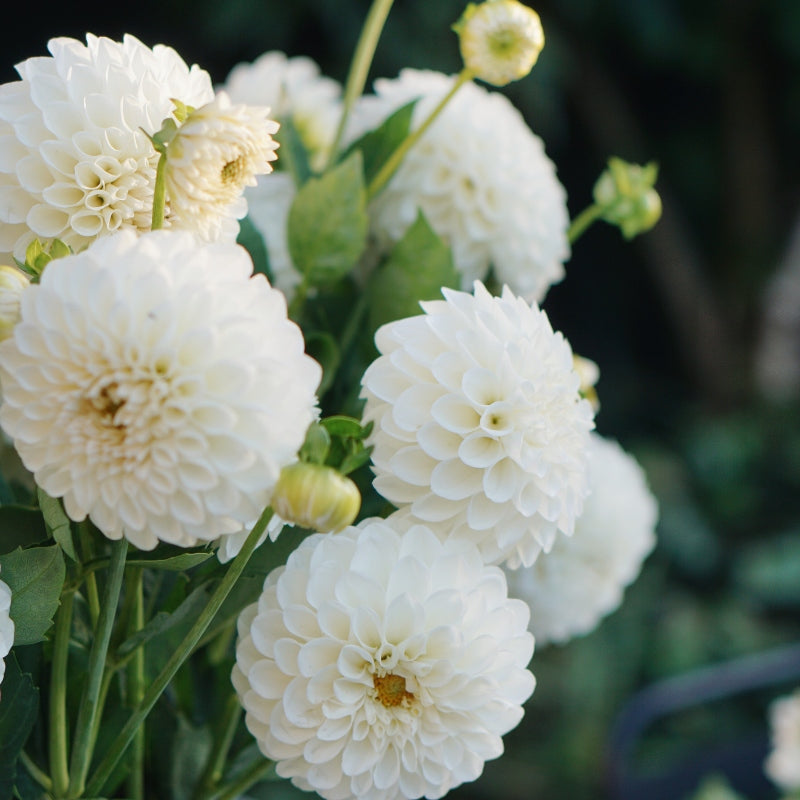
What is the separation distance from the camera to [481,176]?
372 mm

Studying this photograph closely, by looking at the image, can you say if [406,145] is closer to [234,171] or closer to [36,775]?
[234,171]

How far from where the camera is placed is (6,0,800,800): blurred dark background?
121 cm

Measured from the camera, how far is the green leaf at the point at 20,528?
0.25 m

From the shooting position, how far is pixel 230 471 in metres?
0.19

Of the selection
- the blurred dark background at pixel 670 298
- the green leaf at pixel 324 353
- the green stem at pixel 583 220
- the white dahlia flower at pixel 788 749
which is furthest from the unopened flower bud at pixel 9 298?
the blurred dark background at pixel 670 298

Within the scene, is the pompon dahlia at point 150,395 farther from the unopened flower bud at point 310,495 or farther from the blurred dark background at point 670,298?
the blurred dark background at point 670,298

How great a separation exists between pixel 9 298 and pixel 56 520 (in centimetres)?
5

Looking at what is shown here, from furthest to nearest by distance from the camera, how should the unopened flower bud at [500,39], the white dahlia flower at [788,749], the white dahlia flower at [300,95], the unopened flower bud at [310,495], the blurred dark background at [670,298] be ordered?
the blurred dark background at [670,298], the white dahlia flower at [788,749], the white dahlia flower at [300,95], the unopened flower bud at [500,39], the unopened flower bud at [310,495]

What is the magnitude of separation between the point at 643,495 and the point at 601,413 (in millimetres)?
1142

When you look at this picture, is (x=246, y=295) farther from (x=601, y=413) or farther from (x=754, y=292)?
(x=754, y=292)

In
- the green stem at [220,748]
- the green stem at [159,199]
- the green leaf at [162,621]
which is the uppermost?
the green stem at [159,199]

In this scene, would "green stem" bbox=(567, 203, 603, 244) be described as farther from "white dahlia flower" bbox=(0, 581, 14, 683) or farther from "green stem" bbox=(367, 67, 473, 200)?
"white dahlia flower" bbox=(0, 581, 14, 683)

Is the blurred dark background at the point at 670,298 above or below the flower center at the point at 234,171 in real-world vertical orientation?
below

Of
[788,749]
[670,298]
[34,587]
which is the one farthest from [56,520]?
[670,298]
